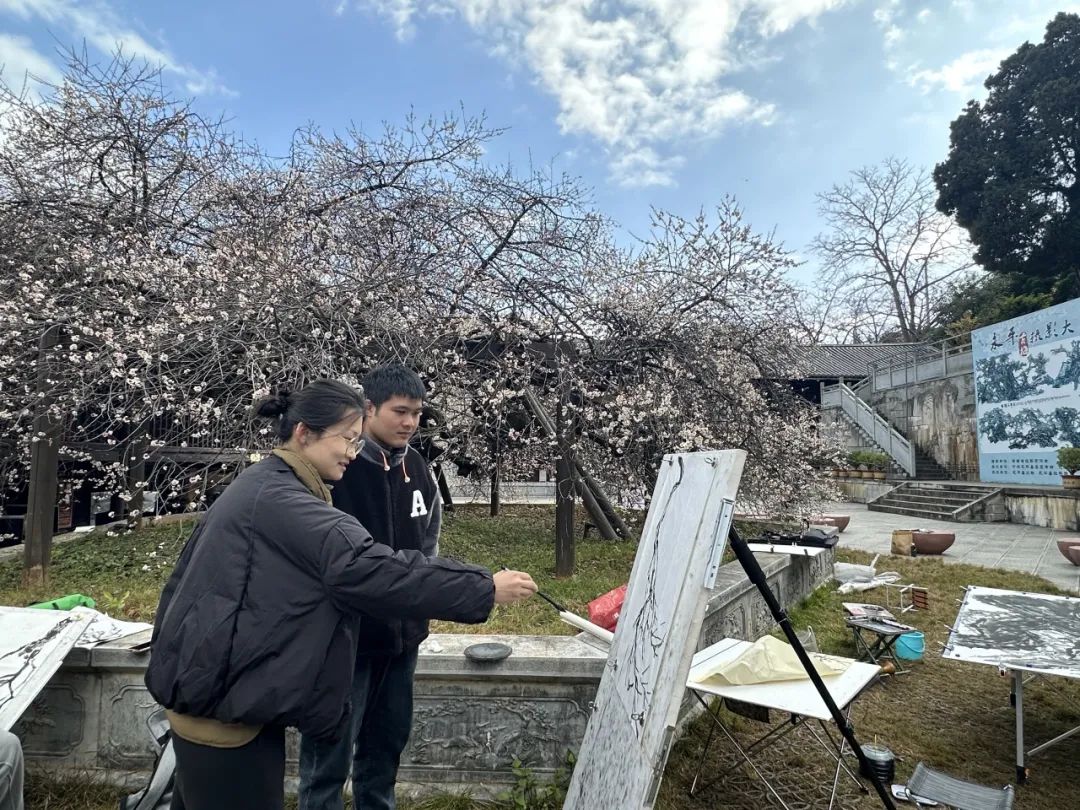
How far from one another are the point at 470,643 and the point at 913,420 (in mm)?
21177

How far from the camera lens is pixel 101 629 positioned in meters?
3.14

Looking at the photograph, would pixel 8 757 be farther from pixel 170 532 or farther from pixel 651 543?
pixel 170 532

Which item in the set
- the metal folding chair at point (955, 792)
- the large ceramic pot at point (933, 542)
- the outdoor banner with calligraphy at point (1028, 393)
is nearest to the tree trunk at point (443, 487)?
the metal folding chair at point (955, 792)

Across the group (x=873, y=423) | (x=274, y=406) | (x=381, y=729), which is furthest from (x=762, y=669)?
(x=873, y=423)

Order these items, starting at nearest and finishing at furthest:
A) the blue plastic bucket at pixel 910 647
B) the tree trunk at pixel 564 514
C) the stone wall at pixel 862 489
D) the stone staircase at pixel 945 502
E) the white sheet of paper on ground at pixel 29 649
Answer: the white sheet of paper on ground at pixel 29 649, the blue plastic bucket at pixel 910 647, the tree trunk at pixel 564 514, the stone staircase at pixel 945 502, the stone wall at pixel 862 489

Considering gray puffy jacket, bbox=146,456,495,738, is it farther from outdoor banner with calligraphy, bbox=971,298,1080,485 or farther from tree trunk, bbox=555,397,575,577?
outdoor banner with calligraphy, bbox=971,298,1080,485

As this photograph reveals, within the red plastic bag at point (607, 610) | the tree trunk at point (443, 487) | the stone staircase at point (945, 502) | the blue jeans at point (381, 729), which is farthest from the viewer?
the stone staircase at point (945, 502)

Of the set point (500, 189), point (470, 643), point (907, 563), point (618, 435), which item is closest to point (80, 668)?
point (470, 643)

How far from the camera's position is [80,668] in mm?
2953

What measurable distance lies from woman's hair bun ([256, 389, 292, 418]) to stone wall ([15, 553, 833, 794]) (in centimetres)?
165

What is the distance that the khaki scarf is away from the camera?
165 cm

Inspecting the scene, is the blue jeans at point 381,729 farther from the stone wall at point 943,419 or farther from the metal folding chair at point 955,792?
the stone wall at point 943,419

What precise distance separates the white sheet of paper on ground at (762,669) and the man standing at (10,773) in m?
2.66

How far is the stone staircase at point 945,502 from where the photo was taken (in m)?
13.6
